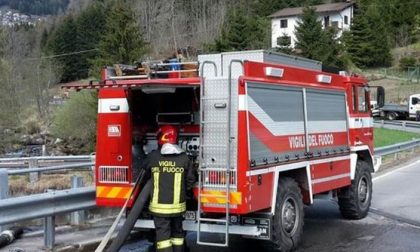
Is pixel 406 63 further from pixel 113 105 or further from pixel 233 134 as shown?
pixel 233 134

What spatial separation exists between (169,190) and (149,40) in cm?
6350

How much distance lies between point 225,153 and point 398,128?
1431 inches

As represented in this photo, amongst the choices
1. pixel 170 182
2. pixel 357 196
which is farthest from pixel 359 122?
pixel 170 182

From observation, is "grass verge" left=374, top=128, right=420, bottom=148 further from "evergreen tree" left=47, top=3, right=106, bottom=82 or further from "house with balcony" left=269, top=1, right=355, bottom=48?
"evergreen tree" left=47, top=3, right=106, bottom=82

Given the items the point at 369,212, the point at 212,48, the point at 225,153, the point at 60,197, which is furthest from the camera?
the point at 212,48

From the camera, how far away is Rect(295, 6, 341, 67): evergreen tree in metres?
A: 61.9

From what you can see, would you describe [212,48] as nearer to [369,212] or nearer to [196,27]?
[196,27]

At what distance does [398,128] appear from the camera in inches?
1628

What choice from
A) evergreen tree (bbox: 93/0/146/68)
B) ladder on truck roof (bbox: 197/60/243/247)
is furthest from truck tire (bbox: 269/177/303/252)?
evergreen tree (bbox: 93/0/146/68)

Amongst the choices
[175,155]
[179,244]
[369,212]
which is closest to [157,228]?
[179,244]

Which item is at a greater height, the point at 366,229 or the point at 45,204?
the point at 45,204

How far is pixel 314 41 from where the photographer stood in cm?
6388

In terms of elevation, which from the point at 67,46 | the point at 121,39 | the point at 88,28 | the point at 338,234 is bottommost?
the point at 338,234

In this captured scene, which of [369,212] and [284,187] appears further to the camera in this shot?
[369,212]
